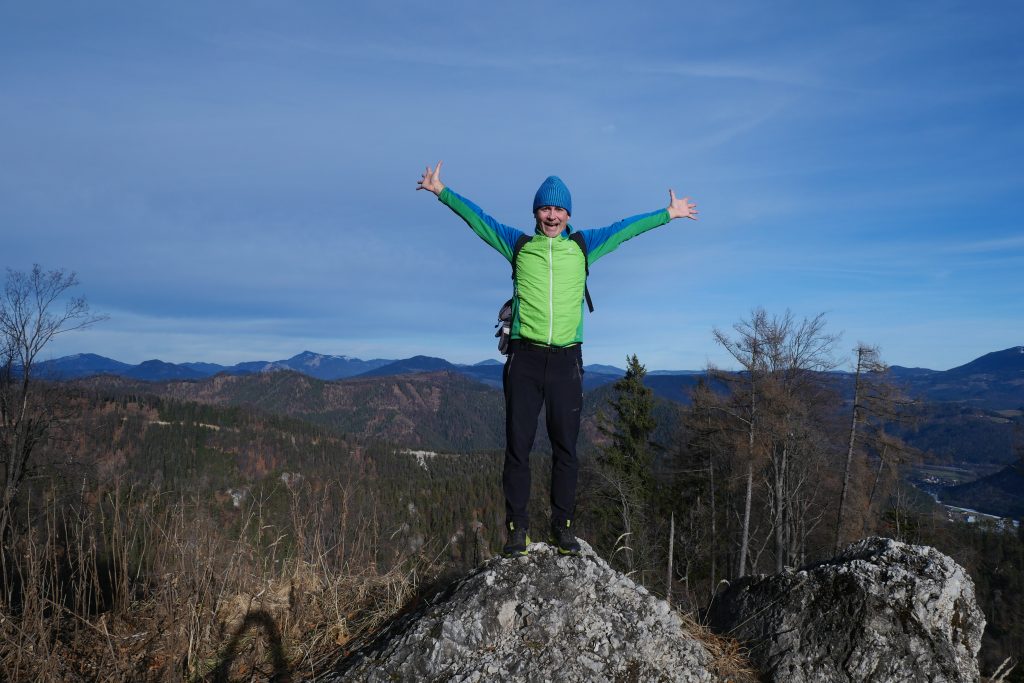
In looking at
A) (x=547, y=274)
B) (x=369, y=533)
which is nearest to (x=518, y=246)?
(x=547, y=274)

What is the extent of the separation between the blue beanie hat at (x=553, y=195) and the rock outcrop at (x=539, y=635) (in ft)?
7.63

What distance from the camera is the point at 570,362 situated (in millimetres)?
3648

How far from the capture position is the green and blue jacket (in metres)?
3.60

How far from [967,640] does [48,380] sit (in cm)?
2745

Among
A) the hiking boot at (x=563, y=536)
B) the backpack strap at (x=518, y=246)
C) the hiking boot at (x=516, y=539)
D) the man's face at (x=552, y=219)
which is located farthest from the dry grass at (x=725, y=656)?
the man's face at (x=552, y=219)

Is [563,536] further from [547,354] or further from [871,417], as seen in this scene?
[871,417]

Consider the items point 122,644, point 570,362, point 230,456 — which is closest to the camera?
point 122,644

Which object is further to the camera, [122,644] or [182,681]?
[122,644]

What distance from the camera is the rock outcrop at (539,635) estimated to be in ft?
7.61

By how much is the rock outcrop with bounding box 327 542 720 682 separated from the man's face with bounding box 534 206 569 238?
219 cm

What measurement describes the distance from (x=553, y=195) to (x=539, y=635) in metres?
2.72

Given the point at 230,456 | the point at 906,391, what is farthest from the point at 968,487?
the point at 230,456

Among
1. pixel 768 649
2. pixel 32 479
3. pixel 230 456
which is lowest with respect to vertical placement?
pixel 230 456

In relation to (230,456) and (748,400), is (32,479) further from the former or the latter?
(230,456)
